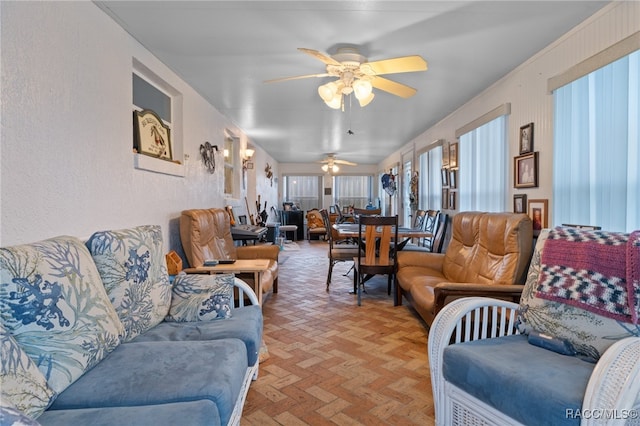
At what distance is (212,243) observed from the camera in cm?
335

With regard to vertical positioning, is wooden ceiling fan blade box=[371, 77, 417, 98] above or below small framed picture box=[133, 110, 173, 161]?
above

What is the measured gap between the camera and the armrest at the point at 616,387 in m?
1.06

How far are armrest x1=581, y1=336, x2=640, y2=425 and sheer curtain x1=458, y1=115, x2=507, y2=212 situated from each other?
233 centimetres

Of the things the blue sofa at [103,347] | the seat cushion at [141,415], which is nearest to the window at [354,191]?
the blue sofa at [103,347]

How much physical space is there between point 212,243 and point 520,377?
2737 millimetres

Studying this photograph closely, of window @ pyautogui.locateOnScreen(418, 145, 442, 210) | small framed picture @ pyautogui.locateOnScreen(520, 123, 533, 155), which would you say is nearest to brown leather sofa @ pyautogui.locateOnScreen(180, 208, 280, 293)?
small framed picture @ pyautogui.locateOnScreen(520, 123, 533, 155)

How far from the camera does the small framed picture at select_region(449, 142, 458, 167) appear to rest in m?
4.38

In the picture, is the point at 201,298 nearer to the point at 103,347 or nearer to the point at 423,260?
the point at 103,347

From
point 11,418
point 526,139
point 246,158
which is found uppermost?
point 246,158

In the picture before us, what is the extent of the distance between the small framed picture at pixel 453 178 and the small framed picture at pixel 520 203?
1360 millimetres

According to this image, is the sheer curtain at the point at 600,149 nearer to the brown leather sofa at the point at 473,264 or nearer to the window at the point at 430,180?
the brown leather sofa at the point at 473,264

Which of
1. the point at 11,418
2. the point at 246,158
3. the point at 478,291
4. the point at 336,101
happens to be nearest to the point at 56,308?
the point at 11,418

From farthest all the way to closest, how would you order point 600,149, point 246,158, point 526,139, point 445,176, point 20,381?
point 246,158
point 445,176
point 526,139
point 600,149
point 20,381

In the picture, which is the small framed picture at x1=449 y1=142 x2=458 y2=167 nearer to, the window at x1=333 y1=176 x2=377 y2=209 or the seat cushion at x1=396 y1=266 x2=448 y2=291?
the seat cushion at x1=396 y1=266 x2=448 y2=291
